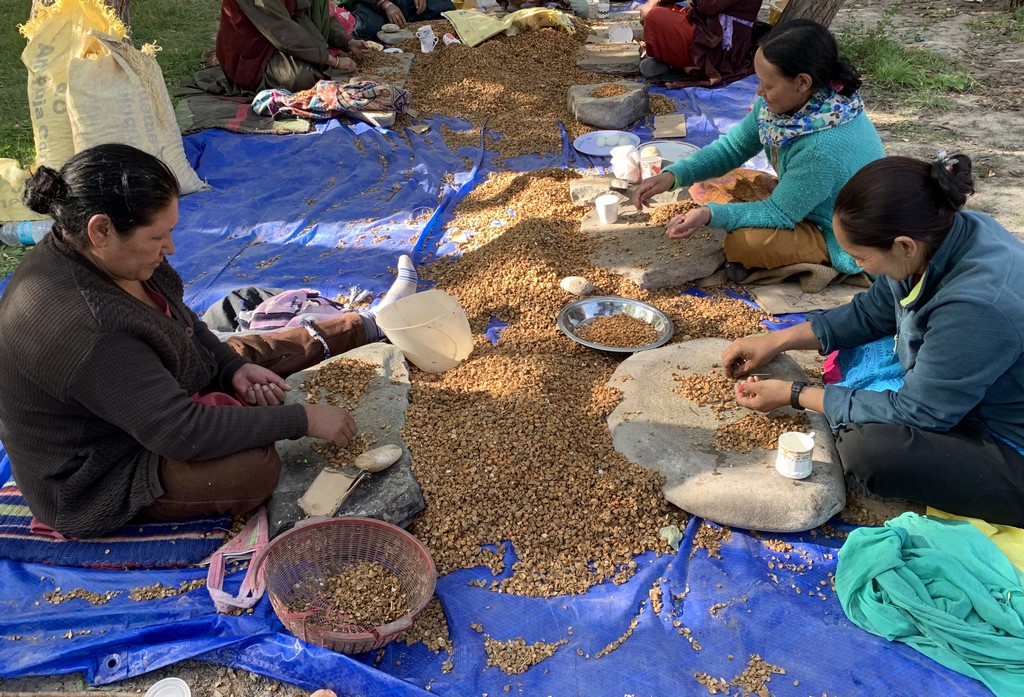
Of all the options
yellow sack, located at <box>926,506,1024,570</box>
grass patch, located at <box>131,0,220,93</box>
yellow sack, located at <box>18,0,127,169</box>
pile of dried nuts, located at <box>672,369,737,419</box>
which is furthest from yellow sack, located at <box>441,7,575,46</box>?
yellow sack, located at <box>926,506,1024,570</box>

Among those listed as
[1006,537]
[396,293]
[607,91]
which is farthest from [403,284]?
[607,91]

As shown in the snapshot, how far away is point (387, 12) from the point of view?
781cm

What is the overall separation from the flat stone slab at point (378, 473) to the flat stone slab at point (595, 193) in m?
1.82

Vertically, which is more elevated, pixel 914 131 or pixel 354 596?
pixel 914 131

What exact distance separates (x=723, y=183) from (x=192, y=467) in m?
3.02

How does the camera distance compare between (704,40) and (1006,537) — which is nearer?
(1006,537)

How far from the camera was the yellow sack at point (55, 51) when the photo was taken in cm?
431

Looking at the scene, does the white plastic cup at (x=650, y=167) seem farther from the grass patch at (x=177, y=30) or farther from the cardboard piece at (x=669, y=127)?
the grass patch at (x=177, y=30)

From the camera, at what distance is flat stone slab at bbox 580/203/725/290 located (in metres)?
3.64

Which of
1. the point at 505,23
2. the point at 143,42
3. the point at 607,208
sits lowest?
the point at 143,42

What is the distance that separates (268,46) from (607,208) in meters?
3.44

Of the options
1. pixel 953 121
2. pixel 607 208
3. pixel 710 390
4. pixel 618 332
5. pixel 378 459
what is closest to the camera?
pixel 378 459

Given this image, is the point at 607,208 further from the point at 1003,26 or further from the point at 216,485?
the point at 1003,26

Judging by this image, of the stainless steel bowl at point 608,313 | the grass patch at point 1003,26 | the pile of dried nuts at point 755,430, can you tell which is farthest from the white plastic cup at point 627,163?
the grass patch at point 1003,26
